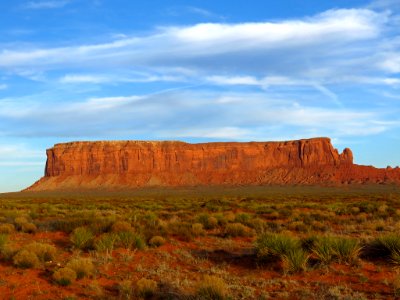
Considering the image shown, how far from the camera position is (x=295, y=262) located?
8.89m

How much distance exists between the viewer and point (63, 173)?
490 feet

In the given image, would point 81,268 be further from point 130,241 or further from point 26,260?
point 130,241

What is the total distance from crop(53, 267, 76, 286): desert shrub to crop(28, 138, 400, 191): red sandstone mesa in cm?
12139

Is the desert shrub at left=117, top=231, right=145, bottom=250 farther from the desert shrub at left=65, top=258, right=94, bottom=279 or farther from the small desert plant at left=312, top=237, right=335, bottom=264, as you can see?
the small desert plant at left=312, top=237, right=335, bottom=264

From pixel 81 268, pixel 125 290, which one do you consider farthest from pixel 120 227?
pixel 125 290

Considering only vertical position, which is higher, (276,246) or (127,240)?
(276,246)

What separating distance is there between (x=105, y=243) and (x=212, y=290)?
5388mm

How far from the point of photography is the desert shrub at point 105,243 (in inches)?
453

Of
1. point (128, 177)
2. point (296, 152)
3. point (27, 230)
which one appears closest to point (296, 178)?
point (296, 152)

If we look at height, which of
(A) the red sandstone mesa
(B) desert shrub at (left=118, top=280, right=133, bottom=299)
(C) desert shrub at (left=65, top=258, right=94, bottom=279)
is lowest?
(B) desert shrub at (left=118, top=280, right=133, bottom=299)

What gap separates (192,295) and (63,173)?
150 m

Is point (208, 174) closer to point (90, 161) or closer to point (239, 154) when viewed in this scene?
point (239, 154)

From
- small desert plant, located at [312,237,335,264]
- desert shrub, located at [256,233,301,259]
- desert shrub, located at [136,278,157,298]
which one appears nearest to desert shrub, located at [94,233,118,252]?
desert shrub, located at [136,278,157,298]

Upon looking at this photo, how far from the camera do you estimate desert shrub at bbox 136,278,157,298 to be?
7879mm
